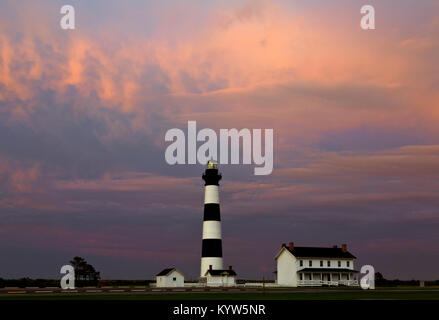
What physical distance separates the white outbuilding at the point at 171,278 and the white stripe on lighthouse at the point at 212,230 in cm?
695

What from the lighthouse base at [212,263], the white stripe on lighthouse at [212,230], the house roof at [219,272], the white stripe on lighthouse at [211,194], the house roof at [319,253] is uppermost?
the white stripe on lighthouse at [211,194]

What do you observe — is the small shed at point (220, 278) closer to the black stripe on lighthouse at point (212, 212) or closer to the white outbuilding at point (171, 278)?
the white outbuilding at point (171, 278)

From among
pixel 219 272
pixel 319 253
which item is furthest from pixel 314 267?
pixel 219 272

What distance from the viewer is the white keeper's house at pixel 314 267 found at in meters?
92.3

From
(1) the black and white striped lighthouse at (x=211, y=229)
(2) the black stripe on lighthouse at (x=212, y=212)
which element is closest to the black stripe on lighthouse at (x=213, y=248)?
(1) the black and white striped lighthouse at (x=211, y=229)

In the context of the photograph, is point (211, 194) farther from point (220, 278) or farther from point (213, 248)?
point (220, 278)

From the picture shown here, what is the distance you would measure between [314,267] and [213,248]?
1588 centimetres

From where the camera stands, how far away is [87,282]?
9650cm

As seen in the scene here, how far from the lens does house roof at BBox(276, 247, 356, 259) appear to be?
309ft

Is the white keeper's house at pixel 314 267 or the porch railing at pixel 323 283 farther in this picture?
the white keeper's house at pixel 314 267

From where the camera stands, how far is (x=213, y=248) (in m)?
92.8

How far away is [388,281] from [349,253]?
11.7 m

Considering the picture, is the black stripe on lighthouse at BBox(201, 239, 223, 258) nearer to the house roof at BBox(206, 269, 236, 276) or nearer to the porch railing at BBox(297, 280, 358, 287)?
the house roof at BBox(206, 269, 236, 276)
